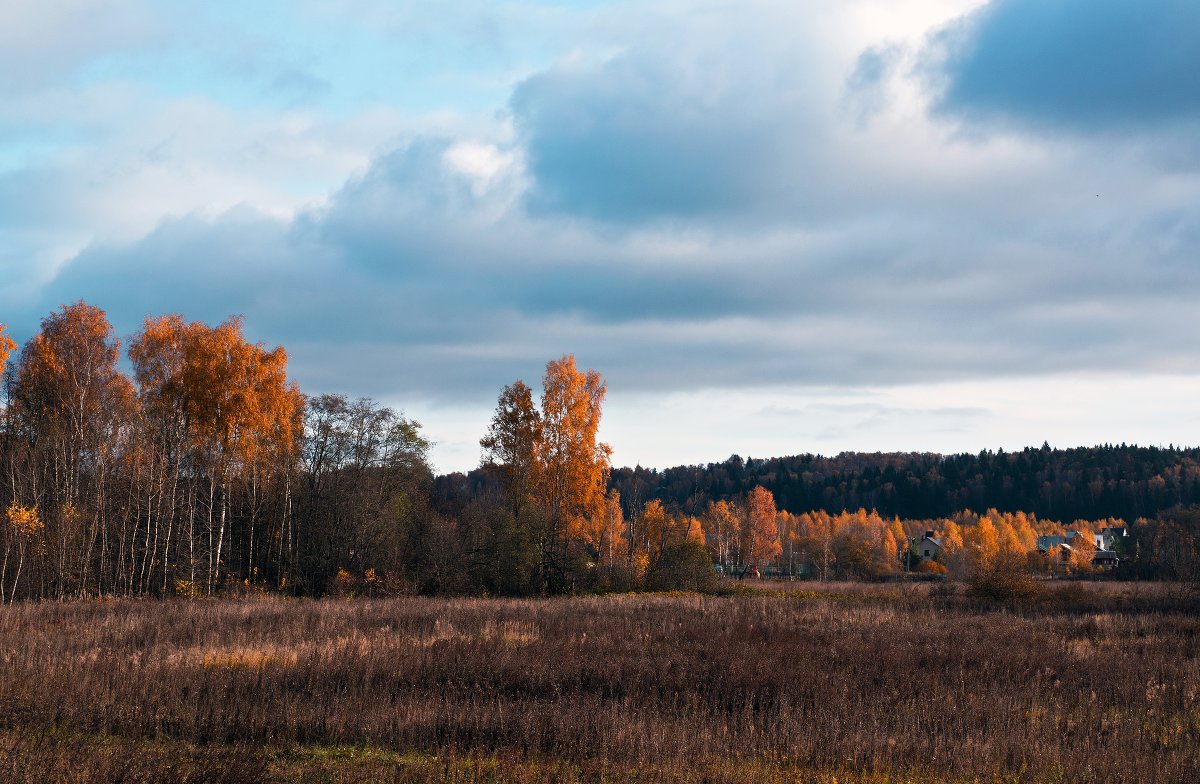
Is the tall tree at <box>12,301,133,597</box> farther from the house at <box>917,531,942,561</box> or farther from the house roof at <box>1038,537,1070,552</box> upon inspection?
the house roof at <box>1038,537,1070,552</box>

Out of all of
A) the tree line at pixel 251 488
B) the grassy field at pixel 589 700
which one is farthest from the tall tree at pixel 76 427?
the grassy field at pixel 589 700

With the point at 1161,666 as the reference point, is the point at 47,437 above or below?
above

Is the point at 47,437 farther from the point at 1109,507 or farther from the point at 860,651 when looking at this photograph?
the point at 1109,507

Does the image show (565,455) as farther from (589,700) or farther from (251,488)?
(589,700)

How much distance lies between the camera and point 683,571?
151 feet

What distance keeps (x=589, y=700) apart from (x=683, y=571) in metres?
31.3

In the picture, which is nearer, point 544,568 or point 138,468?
point 138,468

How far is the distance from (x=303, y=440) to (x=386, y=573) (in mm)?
10552

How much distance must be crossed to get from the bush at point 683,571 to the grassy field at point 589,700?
747 inches

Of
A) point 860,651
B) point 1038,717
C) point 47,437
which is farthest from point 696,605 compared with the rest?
point 47,437

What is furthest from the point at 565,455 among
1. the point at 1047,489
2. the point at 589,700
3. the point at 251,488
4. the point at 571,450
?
the point at 1047,489

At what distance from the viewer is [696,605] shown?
108ft

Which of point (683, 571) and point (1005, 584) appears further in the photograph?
point (683, 571)

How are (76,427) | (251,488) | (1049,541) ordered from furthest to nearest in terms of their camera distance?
(1049,541) → (251,488) → (76,427)
